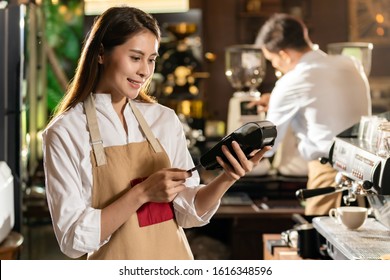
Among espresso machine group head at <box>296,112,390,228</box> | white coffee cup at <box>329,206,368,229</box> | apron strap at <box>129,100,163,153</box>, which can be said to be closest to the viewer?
apron strap at <box>129,100,163,153</box>

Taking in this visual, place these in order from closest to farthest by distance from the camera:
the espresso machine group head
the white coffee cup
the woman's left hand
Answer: the woman's left hand
the espresso machine group head
the white coffee cup

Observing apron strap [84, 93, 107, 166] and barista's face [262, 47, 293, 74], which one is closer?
apron strap [84, 93, 107, 166]

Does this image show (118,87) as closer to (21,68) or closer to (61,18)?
(21,68)

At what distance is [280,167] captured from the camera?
11.2 ft

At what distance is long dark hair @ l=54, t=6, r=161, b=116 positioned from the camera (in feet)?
5.22

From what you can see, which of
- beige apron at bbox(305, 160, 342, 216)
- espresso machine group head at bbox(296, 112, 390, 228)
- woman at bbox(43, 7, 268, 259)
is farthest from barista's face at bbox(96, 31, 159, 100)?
beige apron at bbox(305, 160, 342, 216)

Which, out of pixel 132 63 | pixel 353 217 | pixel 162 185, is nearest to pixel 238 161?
pixel 162 185

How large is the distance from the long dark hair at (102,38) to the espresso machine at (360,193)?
0.59 meters

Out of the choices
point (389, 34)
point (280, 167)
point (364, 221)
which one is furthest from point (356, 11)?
point (364, 221)

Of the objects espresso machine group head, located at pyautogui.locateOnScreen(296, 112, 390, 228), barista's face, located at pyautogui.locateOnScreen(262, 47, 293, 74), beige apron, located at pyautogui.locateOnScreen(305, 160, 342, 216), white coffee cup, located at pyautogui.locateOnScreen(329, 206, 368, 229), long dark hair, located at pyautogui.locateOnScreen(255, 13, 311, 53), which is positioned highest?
long dark hair, located at pyautogui.locateOnScreen(255, 13, 311, 53)

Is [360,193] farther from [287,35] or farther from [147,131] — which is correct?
[287,35]

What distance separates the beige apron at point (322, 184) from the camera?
2.85 metres

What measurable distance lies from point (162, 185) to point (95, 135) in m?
0.17

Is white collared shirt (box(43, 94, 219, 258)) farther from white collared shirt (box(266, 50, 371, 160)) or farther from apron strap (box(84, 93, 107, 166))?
white collared shirt (box(266, 50, 371, 160))
